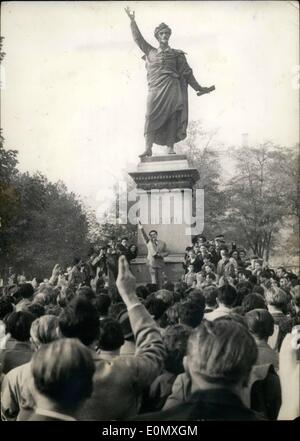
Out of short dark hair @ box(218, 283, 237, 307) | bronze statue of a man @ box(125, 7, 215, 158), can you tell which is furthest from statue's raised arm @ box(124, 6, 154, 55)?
short dark hair @ box(218, 283, 237, 307)

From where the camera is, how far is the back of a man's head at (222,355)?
2.34 meters

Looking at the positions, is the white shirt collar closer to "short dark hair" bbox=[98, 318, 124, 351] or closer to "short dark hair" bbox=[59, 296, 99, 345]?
"short dark hair" bbox=[59, 296, 99, 345]


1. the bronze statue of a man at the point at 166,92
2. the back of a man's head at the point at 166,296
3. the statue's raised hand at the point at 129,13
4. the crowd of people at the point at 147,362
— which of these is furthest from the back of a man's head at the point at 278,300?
the bronze statue of a man at the point at 166,92

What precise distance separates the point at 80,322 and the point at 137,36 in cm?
667

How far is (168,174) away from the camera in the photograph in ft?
30.9

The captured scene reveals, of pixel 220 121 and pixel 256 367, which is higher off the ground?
pixel 220 121

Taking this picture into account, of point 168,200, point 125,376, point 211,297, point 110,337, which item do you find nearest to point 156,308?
point 211,297

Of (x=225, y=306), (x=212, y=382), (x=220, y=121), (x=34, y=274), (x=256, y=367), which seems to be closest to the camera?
(x=212, y=382)

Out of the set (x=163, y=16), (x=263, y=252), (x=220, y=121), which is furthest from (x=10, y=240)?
(x=263, y=252)

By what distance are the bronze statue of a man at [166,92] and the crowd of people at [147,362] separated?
520 cm

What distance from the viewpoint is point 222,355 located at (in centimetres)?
234
